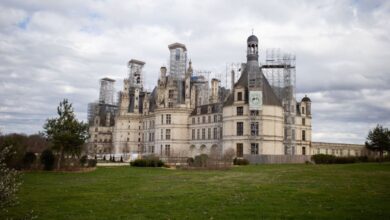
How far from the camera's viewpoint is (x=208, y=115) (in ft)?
203

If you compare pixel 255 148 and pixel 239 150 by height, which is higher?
pixel 255 148

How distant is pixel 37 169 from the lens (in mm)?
33594

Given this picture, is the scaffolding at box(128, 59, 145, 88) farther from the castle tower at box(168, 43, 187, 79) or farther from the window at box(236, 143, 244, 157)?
the window at box(236, 143, 244, 157)

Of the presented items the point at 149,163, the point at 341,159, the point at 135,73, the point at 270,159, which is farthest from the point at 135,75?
the point at 341,159

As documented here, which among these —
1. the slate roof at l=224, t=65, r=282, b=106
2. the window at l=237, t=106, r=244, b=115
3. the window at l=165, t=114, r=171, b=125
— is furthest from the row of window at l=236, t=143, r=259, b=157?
the window at l=165, t=114, r=171, b=125

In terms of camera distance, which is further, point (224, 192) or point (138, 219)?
point (224, 192)

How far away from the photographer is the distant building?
52156 millimetres

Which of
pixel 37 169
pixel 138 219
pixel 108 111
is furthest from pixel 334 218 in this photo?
pixel 108 111

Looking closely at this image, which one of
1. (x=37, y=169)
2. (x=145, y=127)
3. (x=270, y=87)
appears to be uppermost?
(x=270, y=87)

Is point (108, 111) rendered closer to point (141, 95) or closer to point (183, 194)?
point (141, 95)

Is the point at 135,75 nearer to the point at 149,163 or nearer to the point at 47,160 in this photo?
the point at 149,163

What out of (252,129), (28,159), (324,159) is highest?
(252,129)

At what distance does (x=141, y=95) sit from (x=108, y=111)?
1378cm

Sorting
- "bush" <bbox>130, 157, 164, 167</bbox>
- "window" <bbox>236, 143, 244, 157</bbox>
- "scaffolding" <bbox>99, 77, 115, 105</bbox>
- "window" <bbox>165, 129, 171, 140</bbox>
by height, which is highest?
"scaffolding" <bbox>99, 77, 115, 105</bbox>
